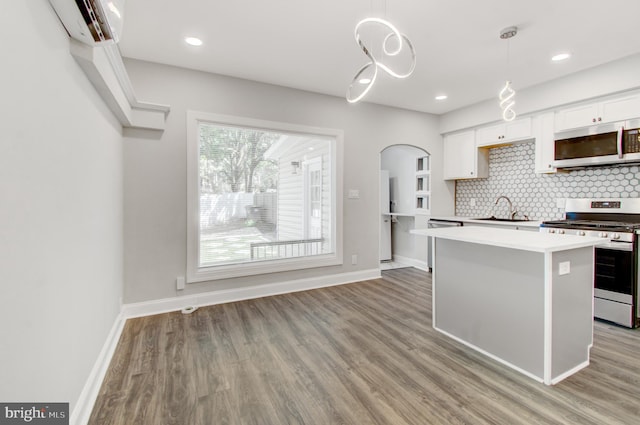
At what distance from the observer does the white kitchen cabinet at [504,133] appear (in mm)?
4129

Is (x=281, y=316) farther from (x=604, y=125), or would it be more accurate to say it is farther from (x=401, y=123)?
(x=604, y=125)

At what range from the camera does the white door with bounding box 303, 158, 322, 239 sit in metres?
4.60

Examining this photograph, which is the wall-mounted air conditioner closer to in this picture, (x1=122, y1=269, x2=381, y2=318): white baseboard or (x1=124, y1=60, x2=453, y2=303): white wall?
(x1=124, y1=60, x2=453, y2=303): white wall

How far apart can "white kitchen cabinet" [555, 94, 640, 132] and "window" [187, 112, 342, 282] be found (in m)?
2.81

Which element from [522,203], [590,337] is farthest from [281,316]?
[522,203]

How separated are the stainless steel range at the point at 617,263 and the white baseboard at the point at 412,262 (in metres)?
2.14

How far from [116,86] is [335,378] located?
2697 mm

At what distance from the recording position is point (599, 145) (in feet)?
10.9

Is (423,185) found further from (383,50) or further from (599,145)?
(383,50)

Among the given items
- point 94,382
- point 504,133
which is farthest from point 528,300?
point 504,133

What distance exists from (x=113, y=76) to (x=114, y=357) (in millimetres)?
2129

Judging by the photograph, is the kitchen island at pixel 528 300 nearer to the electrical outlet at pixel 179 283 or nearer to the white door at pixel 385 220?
the electrical outlet at pixel 179 283

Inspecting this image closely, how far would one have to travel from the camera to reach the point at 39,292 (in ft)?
4.01

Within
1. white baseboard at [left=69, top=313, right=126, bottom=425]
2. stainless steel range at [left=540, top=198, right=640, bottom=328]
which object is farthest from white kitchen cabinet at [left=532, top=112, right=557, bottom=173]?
white baseboard at [left=69, top=313, right=126, bottom=425]
